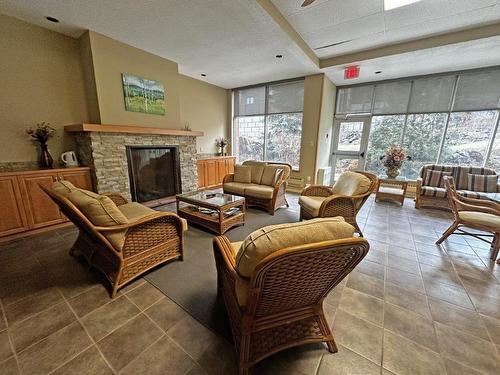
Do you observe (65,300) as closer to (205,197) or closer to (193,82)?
(205,197)

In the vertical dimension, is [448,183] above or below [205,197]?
above

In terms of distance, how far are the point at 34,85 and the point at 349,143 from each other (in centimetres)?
626

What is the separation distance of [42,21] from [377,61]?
17.0ft

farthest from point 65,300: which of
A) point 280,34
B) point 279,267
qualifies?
point 280,34

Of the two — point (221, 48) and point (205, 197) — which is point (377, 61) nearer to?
point (221, 48)

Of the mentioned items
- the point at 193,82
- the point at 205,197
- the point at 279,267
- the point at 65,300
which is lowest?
the point at 65,300

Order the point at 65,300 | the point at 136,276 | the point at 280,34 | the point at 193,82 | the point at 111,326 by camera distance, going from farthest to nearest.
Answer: the point at 193,82, the point at 280,34, the point at 136,276, the point at 65,300, the point at 111,326

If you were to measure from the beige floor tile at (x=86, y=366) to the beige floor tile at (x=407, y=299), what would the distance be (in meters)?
2.02

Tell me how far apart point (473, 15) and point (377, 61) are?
1.22 meters

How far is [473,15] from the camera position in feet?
8.53

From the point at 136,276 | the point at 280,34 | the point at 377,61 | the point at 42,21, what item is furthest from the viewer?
the point at 377,61

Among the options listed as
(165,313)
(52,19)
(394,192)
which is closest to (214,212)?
(165,313)

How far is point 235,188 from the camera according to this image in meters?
3.84

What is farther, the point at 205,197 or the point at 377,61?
the point at 377,61
